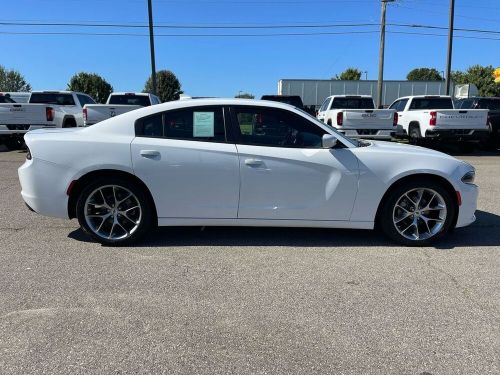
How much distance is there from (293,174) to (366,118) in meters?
9.77

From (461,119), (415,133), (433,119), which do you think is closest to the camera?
(461,119)

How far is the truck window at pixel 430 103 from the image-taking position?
54.2 feet

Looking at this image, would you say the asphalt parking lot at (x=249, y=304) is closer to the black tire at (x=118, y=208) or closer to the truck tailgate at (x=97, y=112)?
the black tire at (x=118, y=208)

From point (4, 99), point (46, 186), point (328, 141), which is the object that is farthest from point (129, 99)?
point (328, 141)

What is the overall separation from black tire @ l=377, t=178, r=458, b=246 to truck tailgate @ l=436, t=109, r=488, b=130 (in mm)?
9617

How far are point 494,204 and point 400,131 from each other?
904 cm

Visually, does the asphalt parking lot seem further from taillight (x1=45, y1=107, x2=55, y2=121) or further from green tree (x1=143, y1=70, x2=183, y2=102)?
green tree (x1=143, y1=70, x2=183, y2=102)

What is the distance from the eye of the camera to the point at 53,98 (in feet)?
53.2

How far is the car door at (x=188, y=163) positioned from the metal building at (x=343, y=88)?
3610cm

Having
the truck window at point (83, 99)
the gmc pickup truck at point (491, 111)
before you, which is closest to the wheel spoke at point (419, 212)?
the gmc pickup truck at point (491, 111)

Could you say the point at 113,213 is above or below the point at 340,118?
below

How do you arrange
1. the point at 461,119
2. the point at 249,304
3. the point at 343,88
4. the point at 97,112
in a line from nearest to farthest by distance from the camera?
the point at 249,304
the point at 97,112
the point at 461,119
the point at 343,88

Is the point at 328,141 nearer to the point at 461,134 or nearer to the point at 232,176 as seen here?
the point at 232,176

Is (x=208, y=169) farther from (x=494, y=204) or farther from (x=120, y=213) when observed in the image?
(x=494, y=204)
